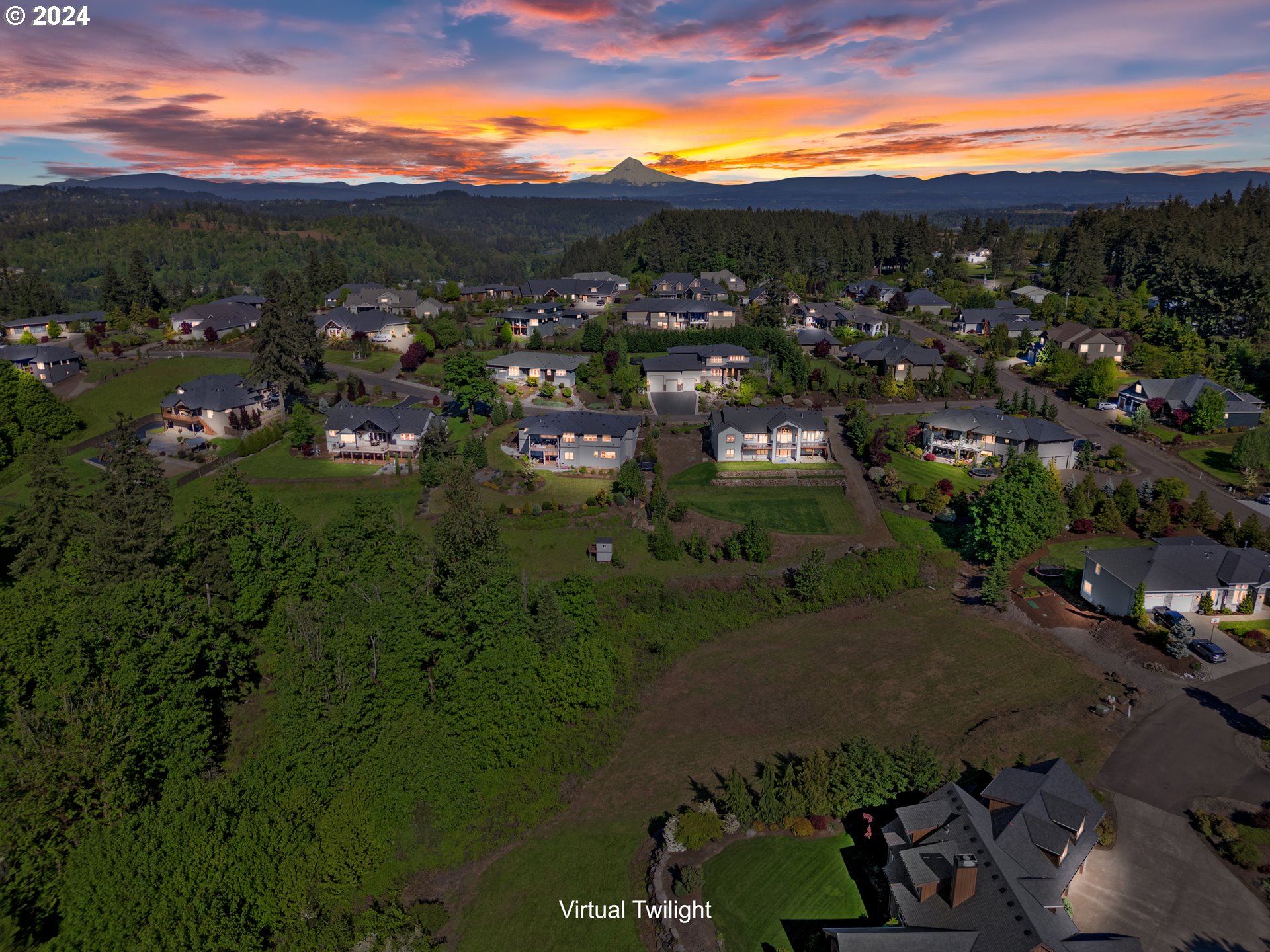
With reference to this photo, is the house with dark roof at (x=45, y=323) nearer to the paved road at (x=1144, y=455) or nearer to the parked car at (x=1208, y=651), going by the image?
the paved road at (x=1144, y=455)

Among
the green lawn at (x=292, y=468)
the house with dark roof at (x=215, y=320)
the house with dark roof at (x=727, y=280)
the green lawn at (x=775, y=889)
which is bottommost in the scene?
the green lawn at (x=775, y=889)

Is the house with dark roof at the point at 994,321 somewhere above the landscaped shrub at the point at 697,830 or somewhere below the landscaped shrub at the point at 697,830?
above

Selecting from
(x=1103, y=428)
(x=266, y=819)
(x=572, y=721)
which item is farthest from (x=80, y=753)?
(x=1103, y=428)

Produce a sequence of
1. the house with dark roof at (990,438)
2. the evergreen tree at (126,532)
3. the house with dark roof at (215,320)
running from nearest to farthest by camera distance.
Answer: the evergreen tree at (126,532), the house with dark roof at (990,438), the house with dark roof at (215,320)

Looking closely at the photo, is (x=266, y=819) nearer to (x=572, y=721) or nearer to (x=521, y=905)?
(x=521, y=905)

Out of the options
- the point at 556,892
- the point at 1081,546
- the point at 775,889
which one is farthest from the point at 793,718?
the point at 1081,546

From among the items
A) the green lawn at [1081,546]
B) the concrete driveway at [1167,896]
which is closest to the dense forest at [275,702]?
the green lawn at [1081,546]

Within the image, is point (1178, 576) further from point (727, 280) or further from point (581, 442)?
point (727, 280)
